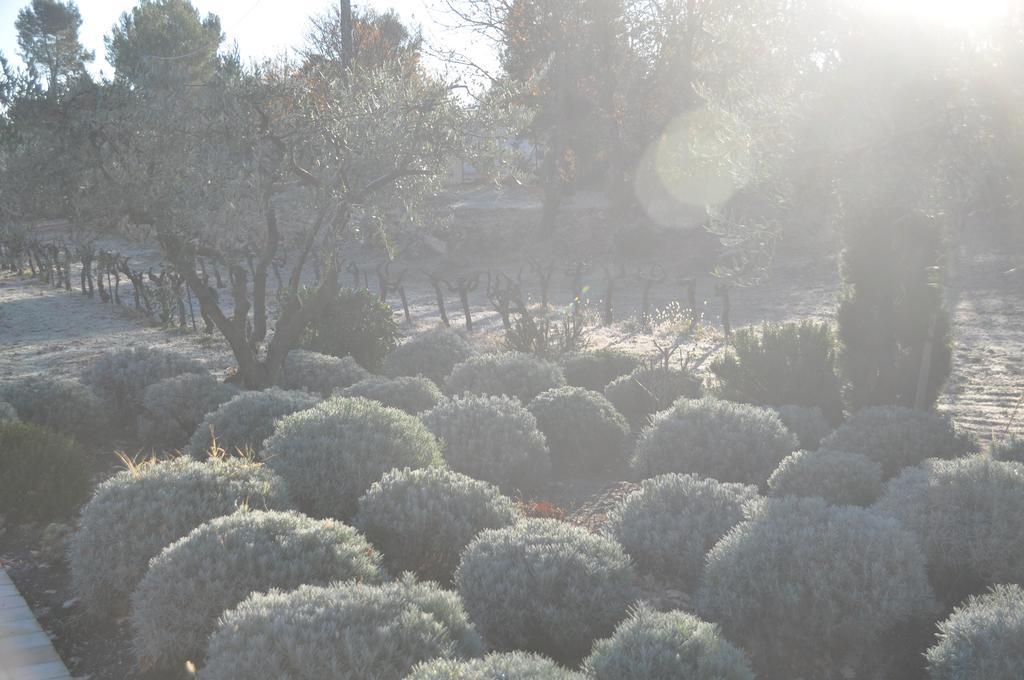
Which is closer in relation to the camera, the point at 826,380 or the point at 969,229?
the point at 826,380

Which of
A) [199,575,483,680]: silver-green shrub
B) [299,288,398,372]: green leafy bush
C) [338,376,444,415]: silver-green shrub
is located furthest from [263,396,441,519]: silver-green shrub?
[299,288,398,372]: green leafy bush

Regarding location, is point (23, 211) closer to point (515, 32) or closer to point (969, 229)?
point (515, 32)

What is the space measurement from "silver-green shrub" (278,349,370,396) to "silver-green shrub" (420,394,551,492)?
10.4ft

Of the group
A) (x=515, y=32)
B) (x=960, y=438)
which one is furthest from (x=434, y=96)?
(x=515, y=32)

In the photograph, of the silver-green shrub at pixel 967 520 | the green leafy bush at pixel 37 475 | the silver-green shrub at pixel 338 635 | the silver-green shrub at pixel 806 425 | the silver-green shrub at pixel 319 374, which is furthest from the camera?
the silver-green shrub at pixel 319 374

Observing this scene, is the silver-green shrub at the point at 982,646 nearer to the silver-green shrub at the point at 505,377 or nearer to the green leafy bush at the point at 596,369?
the silver-green shrub at the point at 505,377

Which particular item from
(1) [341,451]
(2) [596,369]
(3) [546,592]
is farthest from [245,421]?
(2) [596,369]

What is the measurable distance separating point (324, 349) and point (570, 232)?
64.7 feet

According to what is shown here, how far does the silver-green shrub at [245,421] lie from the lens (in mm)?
7344

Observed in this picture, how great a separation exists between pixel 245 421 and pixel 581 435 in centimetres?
275

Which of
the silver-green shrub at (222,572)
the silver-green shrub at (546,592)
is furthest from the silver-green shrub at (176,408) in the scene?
the silver-green shrub at (546,592)

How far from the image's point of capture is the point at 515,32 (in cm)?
2872

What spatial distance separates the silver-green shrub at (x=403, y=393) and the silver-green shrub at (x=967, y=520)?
441 cm

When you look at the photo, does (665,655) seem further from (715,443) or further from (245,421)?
(245,421)
